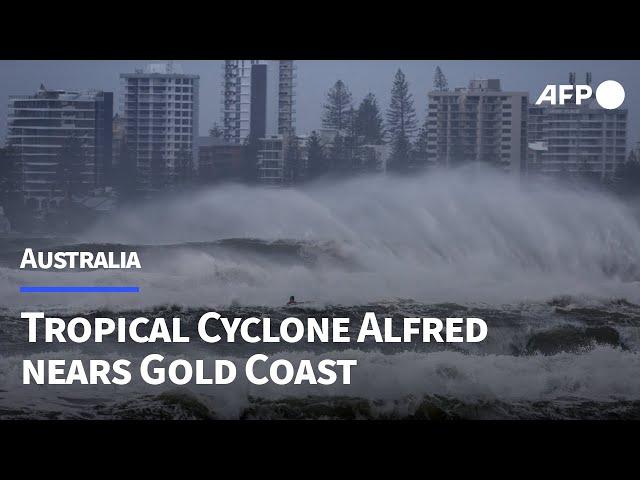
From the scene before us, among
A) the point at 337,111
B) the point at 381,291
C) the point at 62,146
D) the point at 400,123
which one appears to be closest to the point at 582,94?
the point at 400,123

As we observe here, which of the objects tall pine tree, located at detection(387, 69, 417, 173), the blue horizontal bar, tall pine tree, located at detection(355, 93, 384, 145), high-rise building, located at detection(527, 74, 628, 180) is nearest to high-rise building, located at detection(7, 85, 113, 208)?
the blue horizontal bar

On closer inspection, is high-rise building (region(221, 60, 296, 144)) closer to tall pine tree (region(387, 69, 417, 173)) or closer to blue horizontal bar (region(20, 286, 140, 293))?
tall pine tree (region(387, 69, 417, 173))

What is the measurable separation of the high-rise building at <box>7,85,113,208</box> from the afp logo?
2360 mm

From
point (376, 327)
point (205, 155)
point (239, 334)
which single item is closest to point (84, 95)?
point (205, 155)

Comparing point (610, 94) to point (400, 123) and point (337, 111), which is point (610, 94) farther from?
point (337, 111)

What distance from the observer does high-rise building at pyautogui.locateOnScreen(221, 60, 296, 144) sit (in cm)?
584

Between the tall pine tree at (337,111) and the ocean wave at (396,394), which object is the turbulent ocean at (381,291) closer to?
the ocean wave at (396,394)

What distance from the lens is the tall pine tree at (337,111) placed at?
5.88 metres

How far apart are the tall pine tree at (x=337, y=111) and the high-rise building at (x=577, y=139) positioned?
1004 mm

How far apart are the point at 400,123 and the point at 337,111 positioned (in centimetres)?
36

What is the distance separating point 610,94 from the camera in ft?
18.9

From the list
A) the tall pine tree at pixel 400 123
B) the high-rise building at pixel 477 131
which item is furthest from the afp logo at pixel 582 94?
the tall pine tree at pixel 400 123
